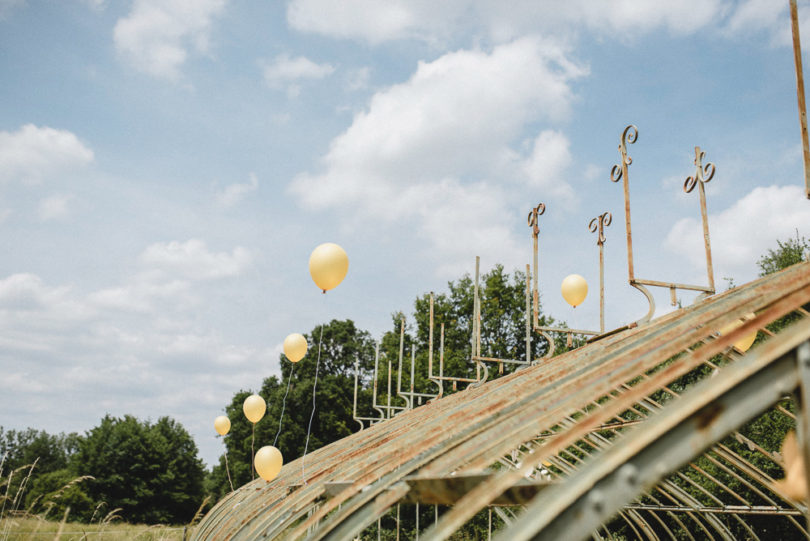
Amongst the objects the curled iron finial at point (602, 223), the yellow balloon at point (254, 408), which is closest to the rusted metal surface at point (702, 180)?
the curled iron finial at point (602, 223)

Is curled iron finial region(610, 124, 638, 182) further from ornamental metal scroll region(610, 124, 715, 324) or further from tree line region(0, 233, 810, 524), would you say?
tree line region(0, 233, 810, 524)

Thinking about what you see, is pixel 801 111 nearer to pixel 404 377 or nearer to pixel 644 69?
pixel 644 69

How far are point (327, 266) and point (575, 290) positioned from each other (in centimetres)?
368

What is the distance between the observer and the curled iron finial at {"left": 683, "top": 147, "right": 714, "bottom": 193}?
550cm

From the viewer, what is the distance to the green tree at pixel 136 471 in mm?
33125

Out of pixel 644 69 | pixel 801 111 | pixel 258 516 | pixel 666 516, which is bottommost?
pixel 258 516

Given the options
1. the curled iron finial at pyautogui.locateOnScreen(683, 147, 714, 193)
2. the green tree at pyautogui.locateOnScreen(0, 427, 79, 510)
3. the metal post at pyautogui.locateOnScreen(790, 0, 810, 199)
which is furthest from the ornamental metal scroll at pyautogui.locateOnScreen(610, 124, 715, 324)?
the green tree at pyautogui.locateOnScreen(0, 427, 79, 510)

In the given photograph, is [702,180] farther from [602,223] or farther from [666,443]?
[666,443]

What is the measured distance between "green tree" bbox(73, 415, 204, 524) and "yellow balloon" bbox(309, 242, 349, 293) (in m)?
31.0

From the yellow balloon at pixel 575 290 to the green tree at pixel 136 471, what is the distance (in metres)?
31.8

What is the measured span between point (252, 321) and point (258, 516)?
18638 millimetres

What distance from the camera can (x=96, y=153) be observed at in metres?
12.3

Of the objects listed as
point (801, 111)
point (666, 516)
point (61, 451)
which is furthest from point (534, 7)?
point (61, 451)

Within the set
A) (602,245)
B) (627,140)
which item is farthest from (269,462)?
(627,140)
